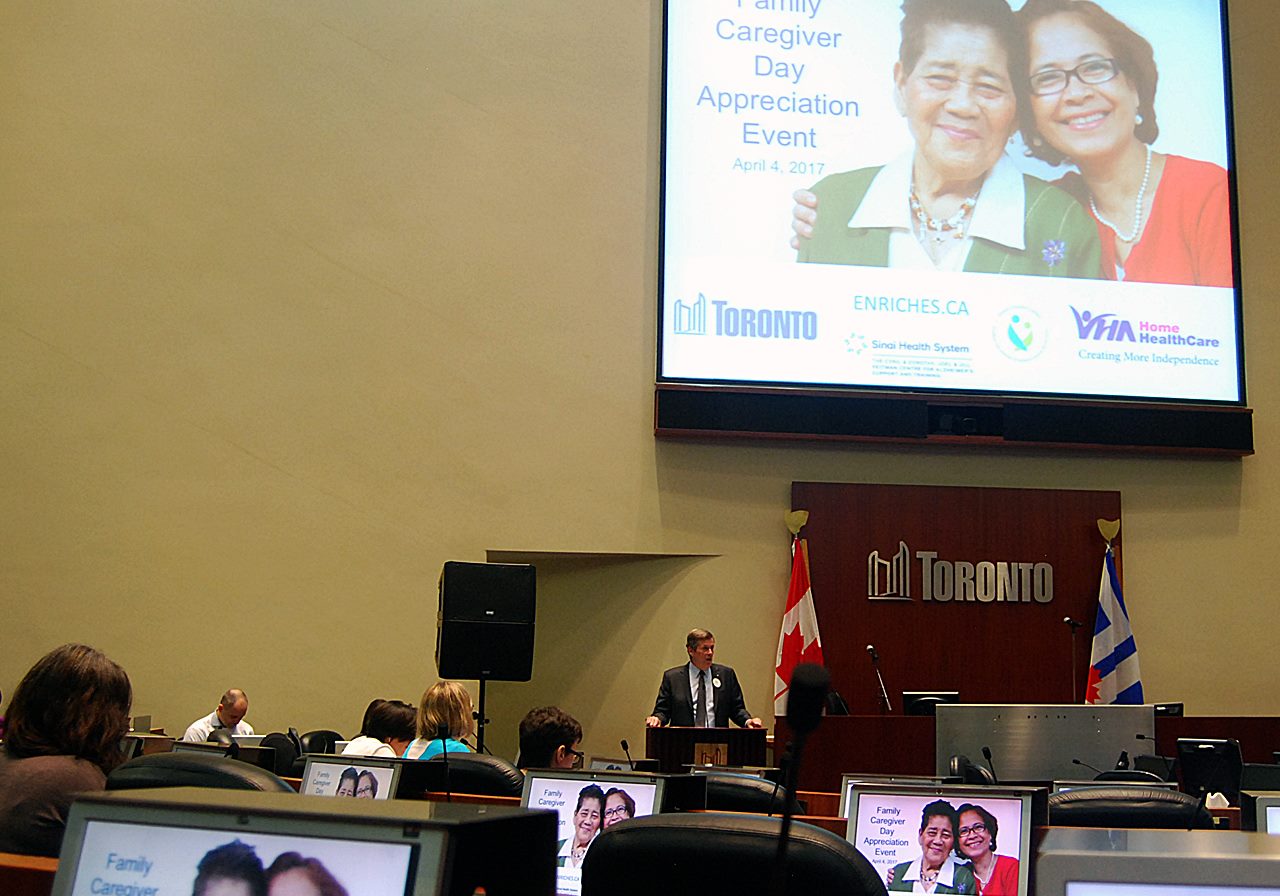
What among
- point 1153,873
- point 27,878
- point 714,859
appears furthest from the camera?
point 714,859

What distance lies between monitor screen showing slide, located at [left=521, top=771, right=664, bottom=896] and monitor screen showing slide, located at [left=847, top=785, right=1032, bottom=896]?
503 mm

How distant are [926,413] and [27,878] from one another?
25.2 feet

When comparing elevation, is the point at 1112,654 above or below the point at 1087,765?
above

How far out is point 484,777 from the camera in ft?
11.7

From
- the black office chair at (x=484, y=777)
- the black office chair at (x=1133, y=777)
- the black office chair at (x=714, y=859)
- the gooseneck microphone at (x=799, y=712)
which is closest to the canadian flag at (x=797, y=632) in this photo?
the black office chair at (x=1133, y=777)

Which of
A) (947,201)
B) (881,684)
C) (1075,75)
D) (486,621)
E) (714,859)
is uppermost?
(1075,75)

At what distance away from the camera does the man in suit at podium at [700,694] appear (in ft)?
24.6

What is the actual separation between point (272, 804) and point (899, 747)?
6014 mm

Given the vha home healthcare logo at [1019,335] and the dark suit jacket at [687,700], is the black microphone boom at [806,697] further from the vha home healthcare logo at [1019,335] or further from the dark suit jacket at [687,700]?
the vha home healthcare logo at [1019,335]

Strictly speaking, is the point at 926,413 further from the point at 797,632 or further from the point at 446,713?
the point at 446,713

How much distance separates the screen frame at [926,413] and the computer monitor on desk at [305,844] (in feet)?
23.8

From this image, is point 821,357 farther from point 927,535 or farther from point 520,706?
point 520,706

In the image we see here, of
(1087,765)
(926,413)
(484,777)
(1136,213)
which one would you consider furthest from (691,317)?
(484,777)

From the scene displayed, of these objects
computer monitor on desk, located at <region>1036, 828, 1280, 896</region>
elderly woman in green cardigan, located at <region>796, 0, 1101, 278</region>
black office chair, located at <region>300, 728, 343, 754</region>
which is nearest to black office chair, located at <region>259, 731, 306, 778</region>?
black office chair, located at <region>300, 728, 343, 754</region>
